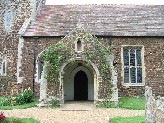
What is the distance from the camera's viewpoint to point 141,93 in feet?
74.4

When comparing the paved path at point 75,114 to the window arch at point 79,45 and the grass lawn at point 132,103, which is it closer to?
the grass lawn at point 132,103

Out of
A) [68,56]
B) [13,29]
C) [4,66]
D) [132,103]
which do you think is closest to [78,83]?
[68,56]

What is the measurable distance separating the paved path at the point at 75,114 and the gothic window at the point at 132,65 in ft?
17.4

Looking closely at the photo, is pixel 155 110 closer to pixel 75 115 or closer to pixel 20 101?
pixel 75 115

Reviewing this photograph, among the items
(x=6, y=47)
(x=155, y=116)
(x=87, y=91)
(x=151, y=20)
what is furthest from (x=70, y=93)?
(x=155, y=116)

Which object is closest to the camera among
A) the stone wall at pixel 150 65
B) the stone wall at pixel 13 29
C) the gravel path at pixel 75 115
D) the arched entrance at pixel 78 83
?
the gravel path at pixel 75 115

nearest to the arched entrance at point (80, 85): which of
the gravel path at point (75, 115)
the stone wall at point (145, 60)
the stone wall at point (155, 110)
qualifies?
the stone wall at point (145, 60)

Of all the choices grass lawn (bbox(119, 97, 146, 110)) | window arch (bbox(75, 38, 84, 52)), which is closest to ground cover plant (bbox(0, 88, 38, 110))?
window arch (bbox(75, 38, 84, 52))

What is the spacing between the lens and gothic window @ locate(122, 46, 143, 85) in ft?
75.3

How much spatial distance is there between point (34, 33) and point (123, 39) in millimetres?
6832

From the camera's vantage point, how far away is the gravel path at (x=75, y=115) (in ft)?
47.5

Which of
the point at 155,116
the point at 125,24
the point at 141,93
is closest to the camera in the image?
the point at 155,116

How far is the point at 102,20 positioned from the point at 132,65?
4630 millimetres

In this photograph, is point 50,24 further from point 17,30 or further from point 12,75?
point 12,75
